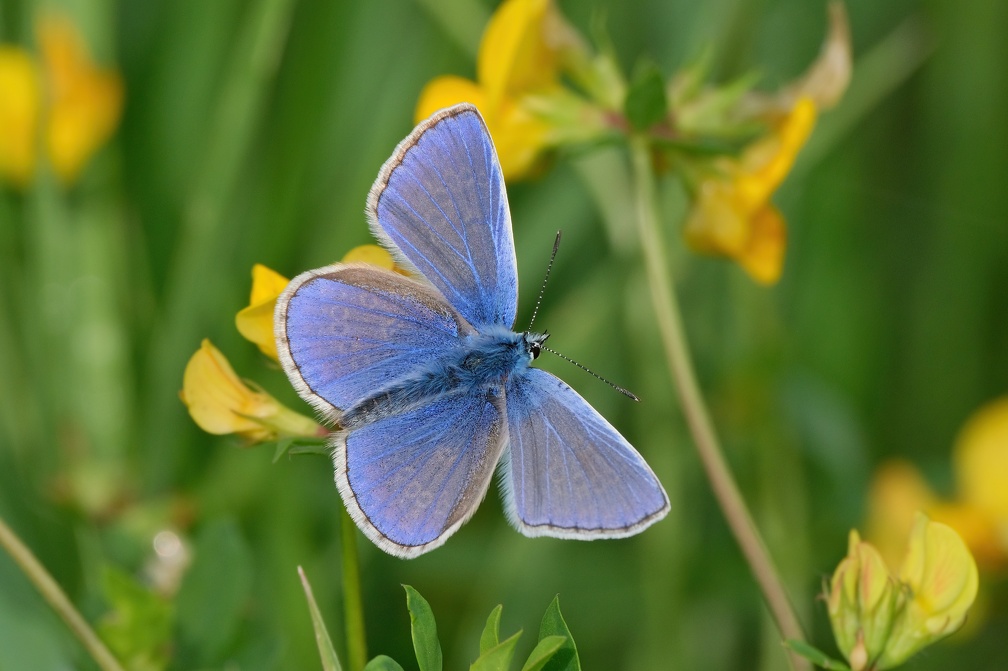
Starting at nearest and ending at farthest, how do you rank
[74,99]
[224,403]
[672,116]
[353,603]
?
[353,603] → [224,403] → [672,116] → [74,99]

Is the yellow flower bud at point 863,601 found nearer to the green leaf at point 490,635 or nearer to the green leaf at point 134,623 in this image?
the green leaf at point 490,635

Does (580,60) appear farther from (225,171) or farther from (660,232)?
(225,171)

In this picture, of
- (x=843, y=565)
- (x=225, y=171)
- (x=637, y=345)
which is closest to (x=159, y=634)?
(x=843, y=565)

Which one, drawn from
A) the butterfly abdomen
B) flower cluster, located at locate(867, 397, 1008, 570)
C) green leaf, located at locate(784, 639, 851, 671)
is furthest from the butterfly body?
flower cluster, located at locate(867, 397, 1008, 570)

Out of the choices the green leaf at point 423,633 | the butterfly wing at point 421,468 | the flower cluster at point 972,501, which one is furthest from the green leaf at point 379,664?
the flower cluster at point 972,501

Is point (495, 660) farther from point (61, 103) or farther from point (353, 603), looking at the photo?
point (61, 103)

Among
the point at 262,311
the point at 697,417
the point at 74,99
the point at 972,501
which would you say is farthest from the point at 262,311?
the point at 972,501
